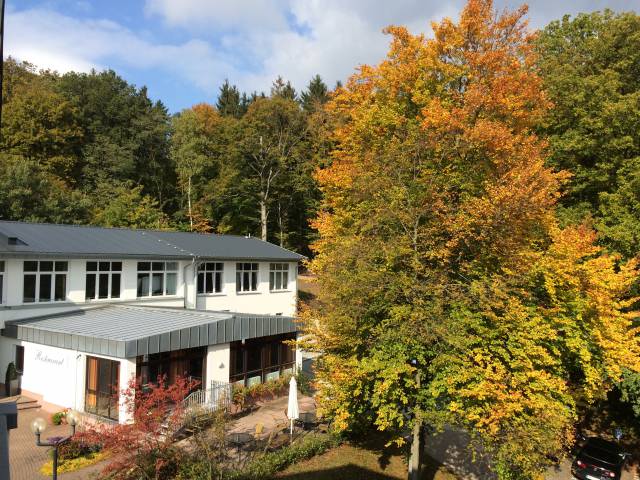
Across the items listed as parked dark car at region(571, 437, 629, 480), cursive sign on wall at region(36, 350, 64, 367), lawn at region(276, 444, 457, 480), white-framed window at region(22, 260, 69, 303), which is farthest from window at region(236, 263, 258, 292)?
parked dark car at region(571, 437, 629, 480)

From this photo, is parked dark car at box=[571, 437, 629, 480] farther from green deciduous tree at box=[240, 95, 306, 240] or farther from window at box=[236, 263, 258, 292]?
green deciduous tree at box=[240, 95, 306, 240]

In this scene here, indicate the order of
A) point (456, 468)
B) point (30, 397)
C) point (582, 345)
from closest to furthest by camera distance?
point (582, 345) < point (456, 468) < point (30, 397)

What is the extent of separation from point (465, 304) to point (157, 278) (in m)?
19.0

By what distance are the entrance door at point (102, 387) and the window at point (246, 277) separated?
13367mm

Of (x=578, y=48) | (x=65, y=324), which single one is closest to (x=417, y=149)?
(x=65, y=324)

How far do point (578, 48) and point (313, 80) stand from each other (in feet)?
141

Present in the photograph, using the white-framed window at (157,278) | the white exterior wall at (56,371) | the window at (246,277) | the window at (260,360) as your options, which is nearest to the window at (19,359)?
the white exterior wall at (56,371)

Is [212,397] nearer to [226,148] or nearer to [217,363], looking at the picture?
[217,363]

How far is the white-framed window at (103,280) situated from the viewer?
23.5m

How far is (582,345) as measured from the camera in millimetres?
14461

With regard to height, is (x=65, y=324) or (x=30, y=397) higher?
(x=65, y=324)

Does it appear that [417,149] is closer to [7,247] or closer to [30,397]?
[7,247]

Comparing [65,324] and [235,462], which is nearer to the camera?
[235,462]

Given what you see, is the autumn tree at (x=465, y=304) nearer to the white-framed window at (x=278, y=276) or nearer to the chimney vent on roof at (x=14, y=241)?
the chimney vent on roof at (x=14, y=241)
